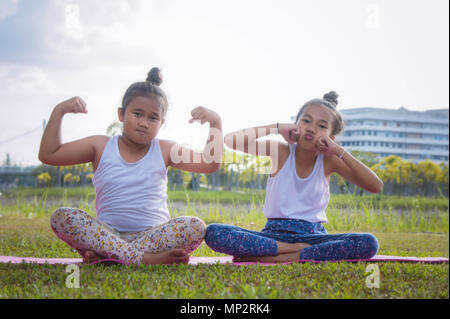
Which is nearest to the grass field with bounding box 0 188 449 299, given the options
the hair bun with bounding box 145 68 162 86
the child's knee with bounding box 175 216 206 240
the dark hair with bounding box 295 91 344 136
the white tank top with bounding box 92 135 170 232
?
the child's knee with bounding box 175 216 206 240

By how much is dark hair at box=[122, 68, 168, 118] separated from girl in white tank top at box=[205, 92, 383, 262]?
49 centimetres

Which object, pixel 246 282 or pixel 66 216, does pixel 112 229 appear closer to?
pixel 66 216

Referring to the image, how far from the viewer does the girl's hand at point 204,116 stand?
2.34 meters

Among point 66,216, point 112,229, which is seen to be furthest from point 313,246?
point 66,216

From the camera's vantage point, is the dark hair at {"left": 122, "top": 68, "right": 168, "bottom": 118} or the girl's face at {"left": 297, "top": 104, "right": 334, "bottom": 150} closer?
the dark hair at {"left": 122, "top": 68, "right": 168, "bottom": 118}

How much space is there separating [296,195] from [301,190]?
5 centimetres

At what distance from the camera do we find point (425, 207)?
7.54 metres

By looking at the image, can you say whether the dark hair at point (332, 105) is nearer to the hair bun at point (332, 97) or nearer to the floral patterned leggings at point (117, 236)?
the hair bun at point (332, 97)

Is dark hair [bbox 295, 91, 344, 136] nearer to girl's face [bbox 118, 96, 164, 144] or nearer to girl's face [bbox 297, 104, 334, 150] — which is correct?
girl's face [bbox 297, 104, 334, 150]

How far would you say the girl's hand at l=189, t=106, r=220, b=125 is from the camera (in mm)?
2338

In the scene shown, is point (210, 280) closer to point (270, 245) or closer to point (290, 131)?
point (270, 245)

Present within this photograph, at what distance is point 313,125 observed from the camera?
2590 mm

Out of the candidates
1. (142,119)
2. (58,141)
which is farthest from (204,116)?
(58,141)

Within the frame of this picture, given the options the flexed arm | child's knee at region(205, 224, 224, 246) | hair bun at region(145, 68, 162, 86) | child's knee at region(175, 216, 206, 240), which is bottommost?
child's knee at region(205, 224, 224, 246)
